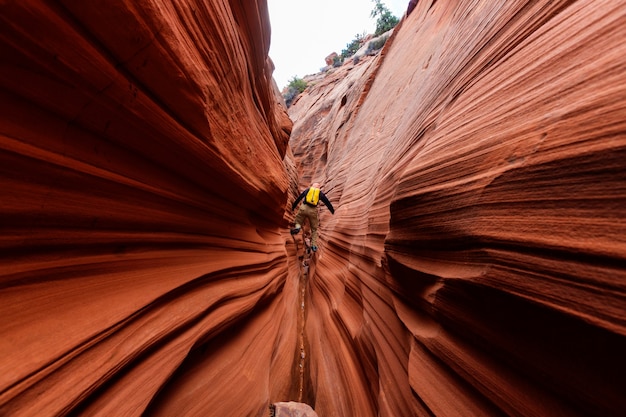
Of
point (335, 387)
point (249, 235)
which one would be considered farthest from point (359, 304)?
point (249, 235)

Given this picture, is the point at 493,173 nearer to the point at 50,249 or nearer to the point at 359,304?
the point at 50,249

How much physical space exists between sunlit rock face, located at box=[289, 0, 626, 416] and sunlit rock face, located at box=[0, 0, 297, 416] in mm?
1560

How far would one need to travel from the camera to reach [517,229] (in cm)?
92

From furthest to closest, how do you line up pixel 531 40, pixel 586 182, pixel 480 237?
pixel 531 40, pixel 480 237, pixel 586 182

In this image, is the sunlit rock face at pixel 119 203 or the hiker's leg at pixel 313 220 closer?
the sunlit rock face at pixel 119 203

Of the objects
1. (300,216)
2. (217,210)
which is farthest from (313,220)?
(217,210)

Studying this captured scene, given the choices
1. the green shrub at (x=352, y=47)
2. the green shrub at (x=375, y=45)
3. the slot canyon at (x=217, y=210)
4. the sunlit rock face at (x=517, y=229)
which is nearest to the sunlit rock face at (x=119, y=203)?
the slot canyon at (x=217, y=210)

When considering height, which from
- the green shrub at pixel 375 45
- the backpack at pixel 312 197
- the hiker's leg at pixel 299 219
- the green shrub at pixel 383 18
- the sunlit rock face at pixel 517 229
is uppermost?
the green shrub at pixel 383 18

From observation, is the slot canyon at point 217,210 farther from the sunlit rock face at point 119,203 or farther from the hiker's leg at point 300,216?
the hiker's leg at point 300,216

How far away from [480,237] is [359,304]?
2.46 meters

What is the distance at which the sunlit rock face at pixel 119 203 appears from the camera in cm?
94

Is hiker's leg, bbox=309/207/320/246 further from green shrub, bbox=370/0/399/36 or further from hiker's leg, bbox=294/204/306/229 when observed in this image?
green shrub, bbox=370/0/399/36

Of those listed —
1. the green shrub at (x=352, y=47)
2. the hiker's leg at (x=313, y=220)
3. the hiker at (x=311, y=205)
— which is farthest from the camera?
the green shrub at (x=352, y=47)

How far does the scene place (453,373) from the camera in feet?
4.24
